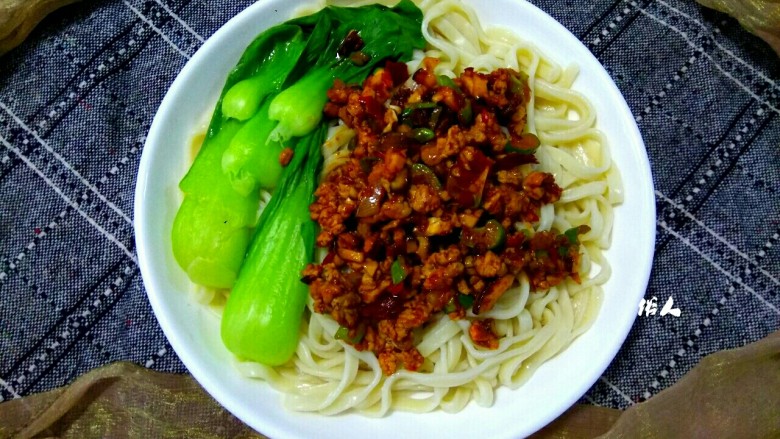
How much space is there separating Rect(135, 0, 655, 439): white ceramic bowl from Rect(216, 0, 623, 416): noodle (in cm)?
7

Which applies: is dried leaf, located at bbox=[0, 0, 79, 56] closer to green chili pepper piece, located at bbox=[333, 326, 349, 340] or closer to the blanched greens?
the blanched greens

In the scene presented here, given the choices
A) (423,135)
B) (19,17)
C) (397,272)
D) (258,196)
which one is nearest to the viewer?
(397,272)

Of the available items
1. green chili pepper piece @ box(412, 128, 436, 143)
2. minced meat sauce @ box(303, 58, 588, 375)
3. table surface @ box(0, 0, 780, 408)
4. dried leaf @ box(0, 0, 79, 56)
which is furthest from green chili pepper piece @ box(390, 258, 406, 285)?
dried leaf @ box(0, 0, 79, 56)

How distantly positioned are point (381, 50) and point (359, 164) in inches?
28.9

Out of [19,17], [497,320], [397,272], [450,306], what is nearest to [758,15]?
[497,320]

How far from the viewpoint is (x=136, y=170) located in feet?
13.5

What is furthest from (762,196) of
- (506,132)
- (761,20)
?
(506,132)

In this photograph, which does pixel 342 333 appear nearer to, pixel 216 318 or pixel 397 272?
pixel 397 272

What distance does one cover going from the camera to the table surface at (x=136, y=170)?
3.88m

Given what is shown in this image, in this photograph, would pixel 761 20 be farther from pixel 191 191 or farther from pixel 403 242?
pixel 191 191

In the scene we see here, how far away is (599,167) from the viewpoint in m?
3.66

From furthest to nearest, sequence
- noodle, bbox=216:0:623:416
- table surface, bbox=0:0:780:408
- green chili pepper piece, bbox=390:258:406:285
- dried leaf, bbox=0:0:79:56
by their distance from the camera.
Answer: dried leaf, bbox=0:0:79:56 < table surface, bbox=0:0:780:408 < noodle, bbox=216:0:623:416 < green chili pepper piece, bbox=390:258:406:285

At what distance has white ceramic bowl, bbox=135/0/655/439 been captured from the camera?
10.8 ft

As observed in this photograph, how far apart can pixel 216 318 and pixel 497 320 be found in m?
1.60
